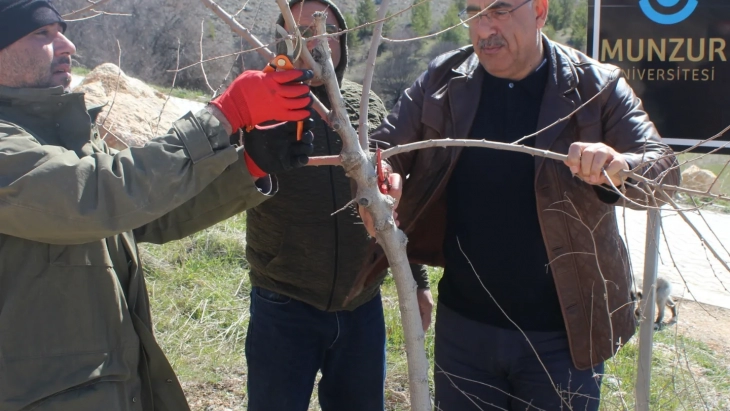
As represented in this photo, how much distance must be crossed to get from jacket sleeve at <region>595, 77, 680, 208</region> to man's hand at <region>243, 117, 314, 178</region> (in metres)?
0.90

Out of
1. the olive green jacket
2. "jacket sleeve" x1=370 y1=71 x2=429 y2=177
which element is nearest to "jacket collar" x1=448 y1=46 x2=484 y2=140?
"jacket sleeve" x1=370 y1=71 x2=429 y2=177

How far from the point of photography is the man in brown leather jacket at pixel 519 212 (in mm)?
2139

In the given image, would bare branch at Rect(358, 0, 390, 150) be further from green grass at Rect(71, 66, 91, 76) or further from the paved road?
green grass at Rect(71, 66, 91, 76)

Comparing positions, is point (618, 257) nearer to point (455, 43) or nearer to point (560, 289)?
point (560, 289)

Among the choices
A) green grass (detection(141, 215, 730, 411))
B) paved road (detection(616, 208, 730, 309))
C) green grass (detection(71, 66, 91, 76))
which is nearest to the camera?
green grass (detection(141, 215, 730, 411))

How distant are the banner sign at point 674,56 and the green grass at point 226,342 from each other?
975mm

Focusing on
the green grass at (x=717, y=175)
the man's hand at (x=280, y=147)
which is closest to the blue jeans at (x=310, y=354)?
the man's hand at (x=280, y=147)

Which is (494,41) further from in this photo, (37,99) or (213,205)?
(37,99)

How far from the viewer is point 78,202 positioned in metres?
1.60

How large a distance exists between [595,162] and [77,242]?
129cm

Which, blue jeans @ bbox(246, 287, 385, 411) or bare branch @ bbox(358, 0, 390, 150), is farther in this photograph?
blue jeans @ bbox(246, 287, 385, 411)

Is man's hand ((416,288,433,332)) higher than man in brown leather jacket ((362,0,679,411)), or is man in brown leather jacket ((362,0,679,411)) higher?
man in brown leather jacket ((362,0,679,411))

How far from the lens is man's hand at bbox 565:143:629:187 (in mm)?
1783

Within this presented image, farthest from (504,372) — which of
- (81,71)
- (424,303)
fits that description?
(81,71)
